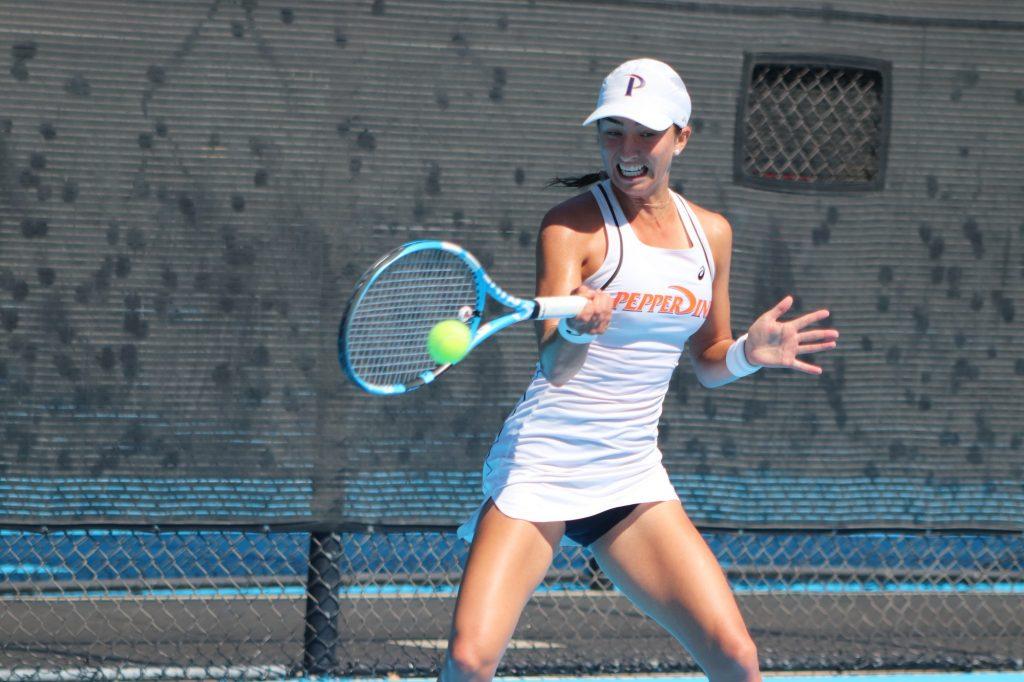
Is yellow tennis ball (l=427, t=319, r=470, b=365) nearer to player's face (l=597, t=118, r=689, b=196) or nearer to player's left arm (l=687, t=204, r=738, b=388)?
player's face (l=597, t=118, r=689, b=196)

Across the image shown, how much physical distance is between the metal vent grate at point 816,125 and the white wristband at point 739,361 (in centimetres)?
123

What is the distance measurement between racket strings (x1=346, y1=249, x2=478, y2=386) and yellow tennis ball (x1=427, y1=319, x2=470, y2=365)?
0.19 metres

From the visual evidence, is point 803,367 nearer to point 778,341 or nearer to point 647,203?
point 778,341

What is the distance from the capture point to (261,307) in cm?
388

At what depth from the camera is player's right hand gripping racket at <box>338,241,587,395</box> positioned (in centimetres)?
262

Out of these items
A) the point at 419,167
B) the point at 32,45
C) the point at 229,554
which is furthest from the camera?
the point at 229,554

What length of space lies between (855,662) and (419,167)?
2.12m

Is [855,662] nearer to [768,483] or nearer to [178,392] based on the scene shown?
[768,483]

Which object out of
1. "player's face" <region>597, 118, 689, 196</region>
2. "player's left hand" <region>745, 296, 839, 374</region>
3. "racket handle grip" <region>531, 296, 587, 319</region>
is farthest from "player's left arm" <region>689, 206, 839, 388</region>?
"racket handle grip" <region>531, 296, 587, 319</region>

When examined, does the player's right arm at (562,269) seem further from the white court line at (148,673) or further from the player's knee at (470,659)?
the white court line at (148,673)

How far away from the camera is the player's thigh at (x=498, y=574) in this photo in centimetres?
265

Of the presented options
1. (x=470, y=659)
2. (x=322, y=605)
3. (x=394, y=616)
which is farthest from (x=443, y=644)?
(x=470, y=659)

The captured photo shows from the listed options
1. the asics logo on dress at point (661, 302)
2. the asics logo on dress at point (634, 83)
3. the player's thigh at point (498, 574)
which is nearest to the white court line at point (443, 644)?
the player's thigh at point (498, 574)

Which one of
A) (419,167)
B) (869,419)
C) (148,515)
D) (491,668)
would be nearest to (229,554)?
(148,515)
